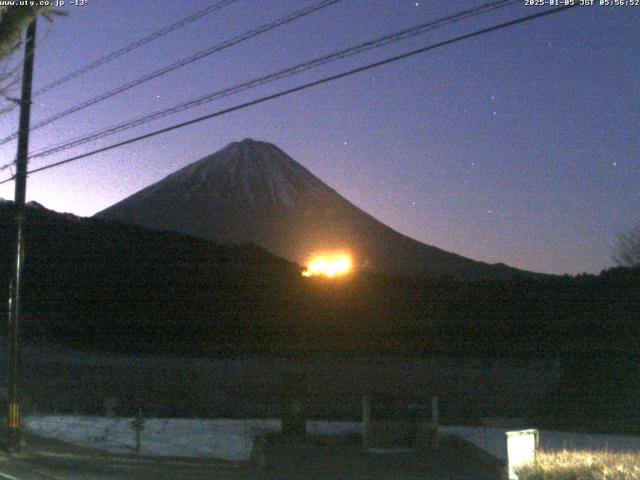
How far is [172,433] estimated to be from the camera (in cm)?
2133

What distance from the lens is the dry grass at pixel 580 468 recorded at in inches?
319

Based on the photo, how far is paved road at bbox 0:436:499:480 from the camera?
12727 millimetres

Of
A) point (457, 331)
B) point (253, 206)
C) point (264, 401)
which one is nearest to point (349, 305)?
point (457, 331)

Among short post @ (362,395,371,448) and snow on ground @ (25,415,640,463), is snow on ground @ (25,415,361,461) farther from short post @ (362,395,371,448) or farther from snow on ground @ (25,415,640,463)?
short post @ (362,395,371,448)

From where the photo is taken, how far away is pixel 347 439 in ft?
67.1

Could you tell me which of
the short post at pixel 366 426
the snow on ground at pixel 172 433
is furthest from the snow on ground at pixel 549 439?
the snow on ground at pixel 172 433

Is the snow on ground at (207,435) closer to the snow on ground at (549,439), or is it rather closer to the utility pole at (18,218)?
the snow on ground at (549,439)

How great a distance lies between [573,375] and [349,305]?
37.9 feet

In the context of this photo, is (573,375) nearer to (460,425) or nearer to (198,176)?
(460,425)

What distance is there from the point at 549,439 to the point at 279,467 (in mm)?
8123

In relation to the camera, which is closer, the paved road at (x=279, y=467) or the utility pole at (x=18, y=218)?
the paved road at (x=279, y=467)

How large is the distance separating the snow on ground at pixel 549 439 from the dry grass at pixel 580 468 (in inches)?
304

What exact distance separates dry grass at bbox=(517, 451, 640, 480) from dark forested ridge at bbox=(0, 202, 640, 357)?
1533cm

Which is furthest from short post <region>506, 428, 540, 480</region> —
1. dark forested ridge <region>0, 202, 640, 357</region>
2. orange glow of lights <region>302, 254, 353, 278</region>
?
orange glow of lights <region>302, 254, 353, 278</region>
